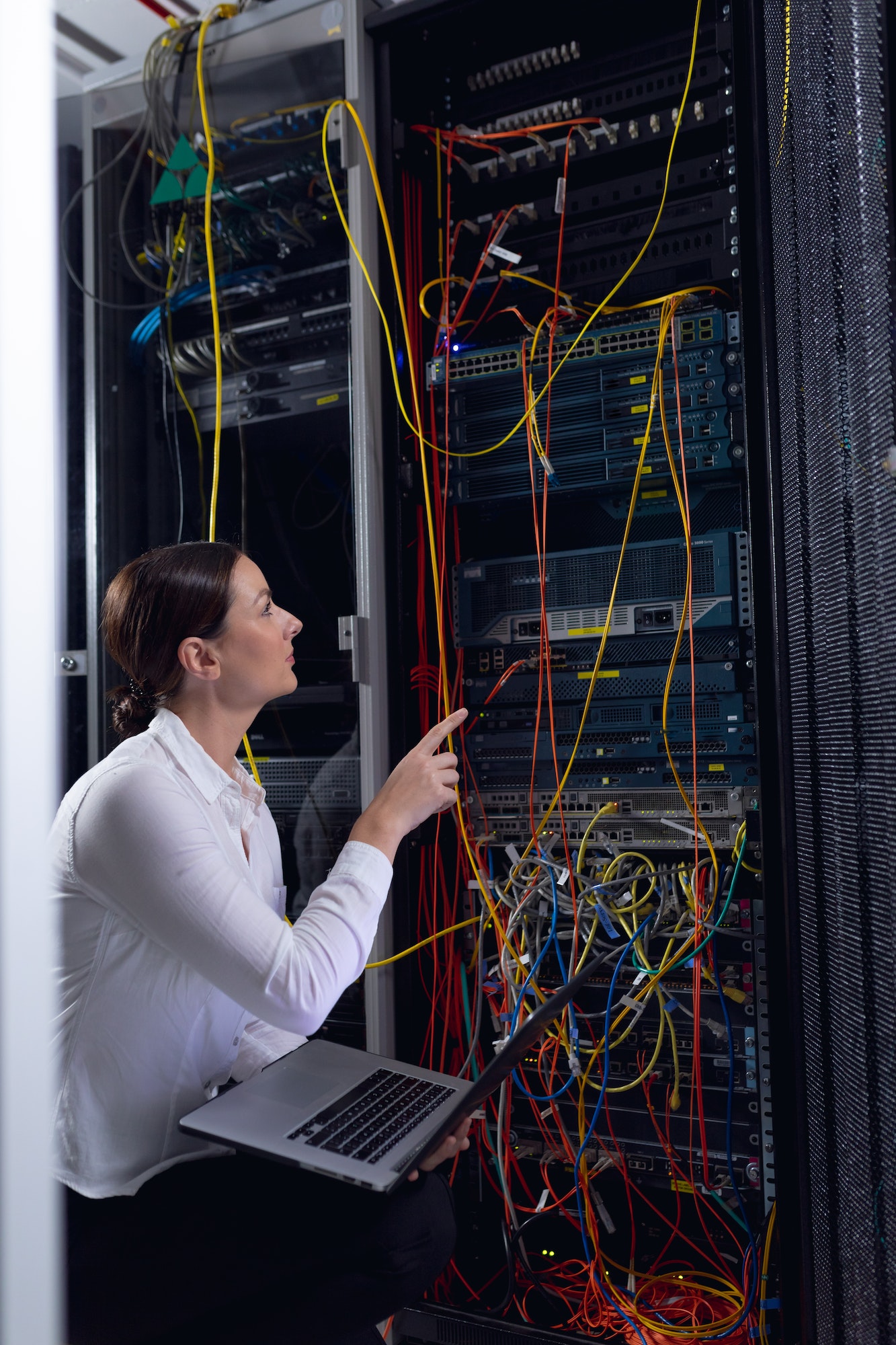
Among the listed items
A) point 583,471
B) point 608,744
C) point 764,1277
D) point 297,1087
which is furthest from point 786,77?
point 764,1277

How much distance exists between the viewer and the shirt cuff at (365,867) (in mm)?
1254

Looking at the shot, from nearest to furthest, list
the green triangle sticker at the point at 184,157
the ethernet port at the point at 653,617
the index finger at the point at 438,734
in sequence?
the index finger at the point at 438,734 → the ethernet port at the point at 653,617 → the green triangle sticker at the point at 184,157

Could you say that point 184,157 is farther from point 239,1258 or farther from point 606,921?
point 239,1258

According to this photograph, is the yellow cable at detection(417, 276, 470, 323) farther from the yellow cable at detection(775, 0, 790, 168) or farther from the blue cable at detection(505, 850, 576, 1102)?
the blue cable at detection(505, 850, 576, 1102)

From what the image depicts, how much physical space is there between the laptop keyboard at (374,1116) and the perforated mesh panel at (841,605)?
1.66 feet

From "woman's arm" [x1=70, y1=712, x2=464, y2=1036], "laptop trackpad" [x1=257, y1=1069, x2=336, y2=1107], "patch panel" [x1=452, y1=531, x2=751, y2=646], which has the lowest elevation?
"laptop trackpad" [x1=257, y1=1069, x2=336, y2=1107]

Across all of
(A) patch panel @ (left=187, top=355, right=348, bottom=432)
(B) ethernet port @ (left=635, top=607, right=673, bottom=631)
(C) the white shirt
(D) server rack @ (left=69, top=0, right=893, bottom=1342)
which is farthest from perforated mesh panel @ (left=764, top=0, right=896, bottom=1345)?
(A) patch panel @ (left=187, top=355, right=348, bottom=432)

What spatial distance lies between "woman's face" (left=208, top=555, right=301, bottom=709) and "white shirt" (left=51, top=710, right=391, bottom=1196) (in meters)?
0.18

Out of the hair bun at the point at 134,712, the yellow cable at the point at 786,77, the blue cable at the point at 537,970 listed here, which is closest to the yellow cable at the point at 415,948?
the blue cable at the point at 537,970

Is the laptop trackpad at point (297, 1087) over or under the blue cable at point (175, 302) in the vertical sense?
under

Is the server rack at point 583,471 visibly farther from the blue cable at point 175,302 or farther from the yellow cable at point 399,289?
the blue cable at point 175,302

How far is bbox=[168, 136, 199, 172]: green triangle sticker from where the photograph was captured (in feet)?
6.62

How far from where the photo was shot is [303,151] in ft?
6.47

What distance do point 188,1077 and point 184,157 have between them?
5.86ft
